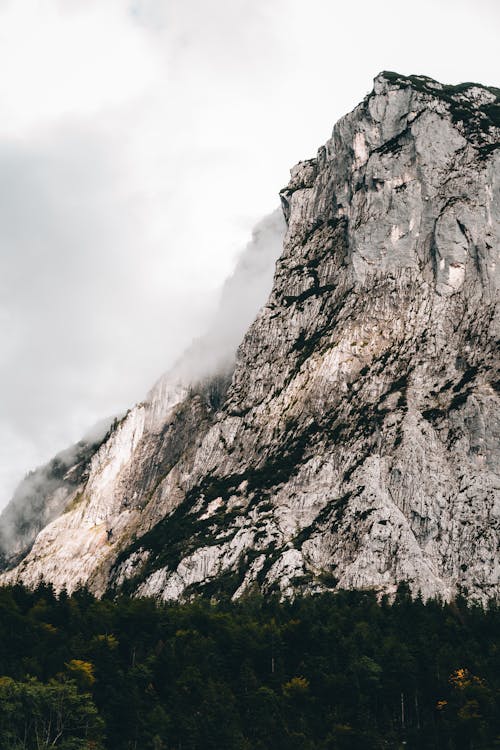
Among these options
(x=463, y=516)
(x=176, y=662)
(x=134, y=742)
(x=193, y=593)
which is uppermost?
(x=463, y=516)

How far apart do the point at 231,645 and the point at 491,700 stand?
34.7 m

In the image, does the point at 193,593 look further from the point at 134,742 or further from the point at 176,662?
the point at 134,742

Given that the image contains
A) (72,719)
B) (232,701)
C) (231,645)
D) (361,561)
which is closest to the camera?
(72,719)

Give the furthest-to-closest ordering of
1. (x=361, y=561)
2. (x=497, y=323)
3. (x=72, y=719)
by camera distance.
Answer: (x=497, y=323), (x=361, y=561), (x=72, y=719)

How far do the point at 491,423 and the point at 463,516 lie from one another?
2184cm

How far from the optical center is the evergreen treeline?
89500 millimetres

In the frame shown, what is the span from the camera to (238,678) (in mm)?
108375

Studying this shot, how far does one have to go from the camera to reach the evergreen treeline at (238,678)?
294ft

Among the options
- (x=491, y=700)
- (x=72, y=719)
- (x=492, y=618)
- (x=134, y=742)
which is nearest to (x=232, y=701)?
(x=134, y=742)

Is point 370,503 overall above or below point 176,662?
above

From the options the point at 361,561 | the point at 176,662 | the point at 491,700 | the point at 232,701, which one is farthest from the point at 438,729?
the point at 361,561

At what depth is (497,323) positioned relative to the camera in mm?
194000

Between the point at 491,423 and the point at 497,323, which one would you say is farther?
the point at 497,323

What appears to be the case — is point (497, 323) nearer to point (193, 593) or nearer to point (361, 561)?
point (361, 561)
